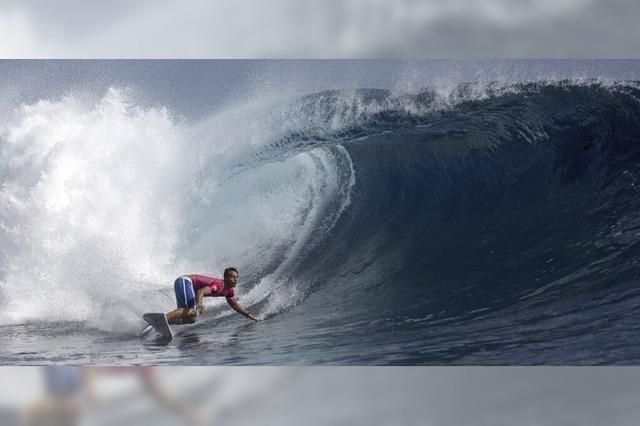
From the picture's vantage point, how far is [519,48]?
322 centimetres

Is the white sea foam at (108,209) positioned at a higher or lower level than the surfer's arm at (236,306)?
higher

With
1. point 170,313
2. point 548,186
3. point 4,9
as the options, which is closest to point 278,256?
point 170,313

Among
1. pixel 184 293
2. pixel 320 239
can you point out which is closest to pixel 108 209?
pixel 184 293

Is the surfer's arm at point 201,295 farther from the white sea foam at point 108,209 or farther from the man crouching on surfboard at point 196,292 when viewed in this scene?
the white sea foam at point 108,209

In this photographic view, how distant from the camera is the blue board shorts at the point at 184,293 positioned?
3266mm

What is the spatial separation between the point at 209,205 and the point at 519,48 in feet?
5.77

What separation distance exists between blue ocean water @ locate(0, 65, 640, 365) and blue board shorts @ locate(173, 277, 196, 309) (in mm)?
122

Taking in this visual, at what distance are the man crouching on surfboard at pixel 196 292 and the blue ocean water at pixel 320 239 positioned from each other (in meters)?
0.09

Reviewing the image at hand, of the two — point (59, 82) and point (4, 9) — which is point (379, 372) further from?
point (4, 9)

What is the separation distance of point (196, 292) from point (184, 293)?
0.19ft

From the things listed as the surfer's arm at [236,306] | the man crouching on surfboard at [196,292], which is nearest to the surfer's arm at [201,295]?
the man crouching on surfboard at [196,292]

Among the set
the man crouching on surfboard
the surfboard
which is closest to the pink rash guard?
the man crouching on surfboard

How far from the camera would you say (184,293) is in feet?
10.7

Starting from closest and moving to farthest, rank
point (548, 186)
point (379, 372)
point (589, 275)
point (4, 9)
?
point (379, 372), point (4, 9), point (589, 275), point (548, 186)
